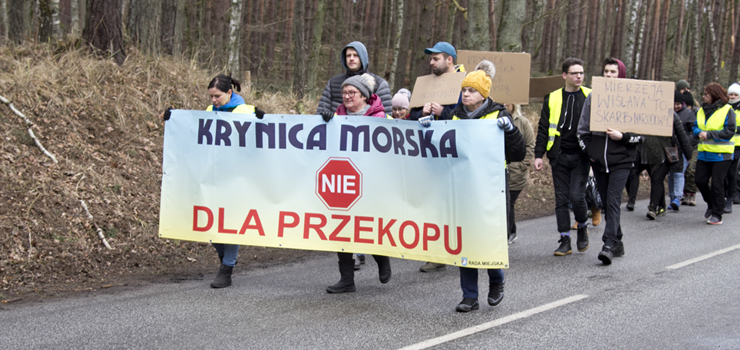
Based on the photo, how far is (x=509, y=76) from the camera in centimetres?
900

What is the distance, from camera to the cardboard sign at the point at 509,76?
8.88 m

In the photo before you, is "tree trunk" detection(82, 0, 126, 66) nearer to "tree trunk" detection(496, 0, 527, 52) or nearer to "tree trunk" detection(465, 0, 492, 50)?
"tree trunk" detection(465, 0, 492, 50)

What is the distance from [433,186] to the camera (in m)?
5.57

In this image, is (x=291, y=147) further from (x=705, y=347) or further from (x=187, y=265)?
(x=705, y=347)

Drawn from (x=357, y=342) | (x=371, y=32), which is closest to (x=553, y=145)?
(x=357, y=342)

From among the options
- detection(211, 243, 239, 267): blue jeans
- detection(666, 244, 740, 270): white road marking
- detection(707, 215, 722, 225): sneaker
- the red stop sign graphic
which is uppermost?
the red stop sign graphic

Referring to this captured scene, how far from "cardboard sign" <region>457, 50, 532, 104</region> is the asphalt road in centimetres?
247

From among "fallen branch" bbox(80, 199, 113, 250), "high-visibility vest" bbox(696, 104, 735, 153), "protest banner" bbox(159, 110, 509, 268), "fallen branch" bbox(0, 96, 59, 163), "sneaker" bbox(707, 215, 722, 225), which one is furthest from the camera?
"high-visibility vest" bbox(696, 104, 735, 153)

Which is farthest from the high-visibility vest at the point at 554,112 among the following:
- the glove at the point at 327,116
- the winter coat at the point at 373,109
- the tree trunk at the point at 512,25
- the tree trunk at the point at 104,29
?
the tree trunk at the point at 104,29

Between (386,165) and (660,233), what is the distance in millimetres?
5297

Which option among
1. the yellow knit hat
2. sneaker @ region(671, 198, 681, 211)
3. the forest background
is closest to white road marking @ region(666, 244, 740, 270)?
the yellow knit hat

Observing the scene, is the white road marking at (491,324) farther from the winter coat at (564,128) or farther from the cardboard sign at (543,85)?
the cardboard sign at (543,85)

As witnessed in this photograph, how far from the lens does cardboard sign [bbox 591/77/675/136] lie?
Result: 6980 millimetres

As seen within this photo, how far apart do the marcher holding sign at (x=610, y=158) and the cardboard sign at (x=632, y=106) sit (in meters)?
0.08
